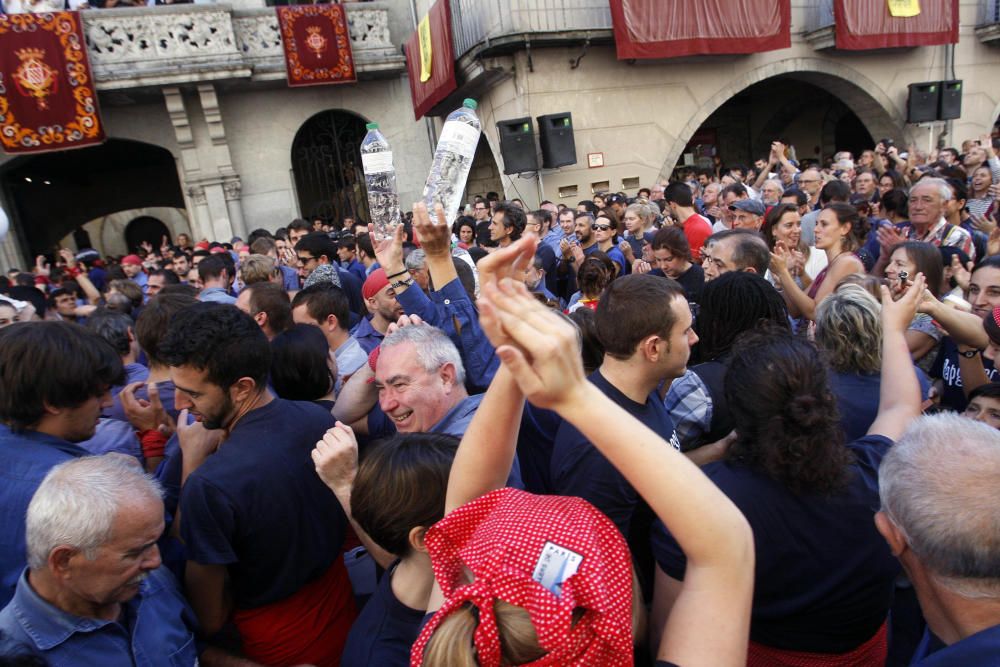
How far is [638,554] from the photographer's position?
6.02ft

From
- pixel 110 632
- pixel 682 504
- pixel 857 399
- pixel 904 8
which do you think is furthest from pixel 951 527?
pixel 904 8

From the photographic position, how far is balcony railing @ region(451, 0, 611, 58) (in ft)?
31.3

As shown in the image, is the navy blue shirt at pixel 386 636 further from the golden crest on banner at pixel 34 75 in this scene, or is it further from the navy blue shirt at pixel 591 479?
the golden crest on banner at pixel 34 75

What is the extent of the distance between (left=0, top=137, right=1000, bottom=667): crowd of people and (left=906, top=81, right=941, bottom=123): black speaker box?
1207 cm

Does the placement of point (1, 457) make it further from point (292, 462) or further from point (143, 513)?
point (292, 462)

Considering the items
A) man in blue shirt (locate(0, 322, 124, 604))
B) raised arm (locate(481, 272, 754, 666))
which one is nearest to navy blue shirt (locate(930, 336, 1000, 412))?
raised arm (locate(481, 272, 754, 666))

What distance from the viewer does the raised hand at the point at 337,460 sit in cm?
168

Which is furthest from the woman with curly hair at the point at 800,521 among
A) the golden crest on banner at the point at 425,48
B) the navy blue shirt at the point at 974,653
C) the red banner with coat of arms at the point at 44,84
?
the red banner with coat of arms at the point at 44,84

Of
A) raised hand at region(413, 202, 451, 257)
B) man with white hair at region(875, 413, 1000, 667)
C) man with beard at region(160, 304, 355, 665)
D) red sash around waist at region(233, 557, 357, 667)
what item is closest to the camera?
man with white hair at region(875, 413, 1000, 667)

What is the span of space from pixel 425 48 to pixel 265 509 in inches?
455

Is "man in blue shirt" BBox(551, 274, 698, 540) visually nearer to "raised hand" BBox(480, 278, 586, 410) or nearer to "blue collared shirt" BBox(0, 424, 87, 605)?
"raised hand" BBox(480, 278, 586, 410)

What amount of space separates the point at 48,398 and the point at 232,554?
0.77 m

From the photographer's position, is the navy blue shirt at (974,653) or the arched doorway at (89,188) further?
the arched doorway at (89,188)

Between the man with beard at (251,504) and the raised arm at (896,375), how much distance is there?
181cm
